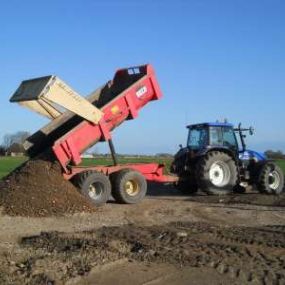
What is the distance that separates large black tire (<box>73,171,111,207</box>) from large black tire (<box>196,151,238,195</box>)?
3.62m

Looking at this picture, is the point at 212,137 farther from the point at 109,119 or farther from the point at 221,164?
the point at 109,119

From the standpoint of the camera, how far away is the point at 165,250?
31.0 feet

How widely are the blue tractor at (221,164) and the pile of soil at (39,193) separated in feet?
17.3

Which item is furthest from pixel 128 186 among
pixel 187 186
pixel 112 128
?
pixel 187 186

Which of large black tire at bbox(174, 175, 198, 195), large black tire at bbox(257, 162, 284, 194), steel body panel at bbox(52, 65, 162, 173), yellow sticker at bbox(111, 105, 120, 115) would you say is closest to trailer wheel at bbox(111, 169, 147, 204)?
steel body panel at bbox(52, 65, 162, 173)

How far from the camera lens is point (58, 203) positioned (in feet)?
48.7

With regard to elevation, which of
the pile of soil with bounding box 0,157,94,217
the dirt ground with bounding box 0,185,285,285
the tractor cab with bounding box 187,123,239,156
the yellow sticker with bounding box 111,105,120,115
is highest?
the yellow sticker with bounding box 111,105,120,115

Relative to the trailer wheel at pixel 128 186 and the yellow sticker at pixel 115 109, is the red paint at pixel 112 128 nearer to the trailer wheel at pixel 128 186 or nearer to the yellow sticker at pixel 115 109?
the yellow sticker at pixel 115 109

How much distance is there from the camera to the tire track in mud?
26.6 feet

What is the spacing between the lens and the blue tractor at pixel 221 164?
19.6 meters

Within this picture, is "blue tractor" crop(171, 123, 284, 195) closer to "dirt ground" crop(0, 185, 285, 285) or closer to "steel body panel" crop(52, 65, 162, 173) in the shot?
"steel body panel" crop(52, 65, 162, 173)

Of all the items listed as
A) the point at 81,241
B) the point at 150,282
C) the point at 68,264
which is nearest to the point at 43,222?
the point at 81,241

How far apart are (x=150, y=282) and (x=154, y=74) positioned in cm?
1161

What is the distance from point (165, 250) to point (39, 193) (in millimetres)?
6320
